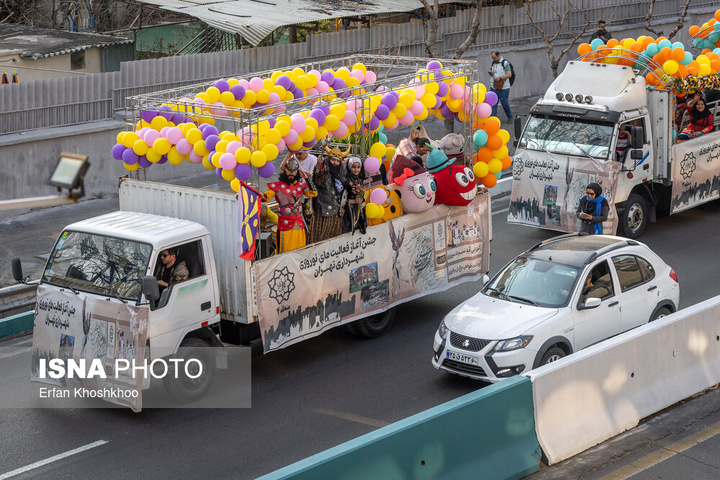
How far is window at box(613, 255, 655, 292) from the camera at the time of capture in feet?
37.8

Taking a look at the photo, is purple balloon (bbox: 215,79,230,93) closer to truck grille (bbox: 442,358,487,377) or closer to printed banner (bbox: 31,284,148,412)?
printed banner (bbox: 31,284,148,412)

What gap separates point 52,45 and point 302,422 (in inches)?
595

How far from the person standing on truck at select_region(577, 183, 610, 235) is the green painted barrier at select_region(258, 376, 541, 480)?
6.34m

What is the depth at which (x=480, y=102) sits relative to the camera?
1421cm

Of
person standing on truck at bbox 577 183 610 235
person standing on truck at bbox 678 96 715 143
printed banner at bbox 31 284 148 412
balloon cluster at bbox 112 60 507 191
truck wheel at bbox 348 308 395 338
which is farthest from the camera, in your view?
person standing on truck at bbox 678 96 715 143

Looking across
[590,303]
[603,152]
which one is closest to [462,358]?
[590,303]

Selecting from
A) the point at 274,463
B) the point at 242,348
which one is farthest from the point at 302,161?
the point at 274,463

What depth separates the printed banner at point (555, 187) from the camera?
→ 16.2 m

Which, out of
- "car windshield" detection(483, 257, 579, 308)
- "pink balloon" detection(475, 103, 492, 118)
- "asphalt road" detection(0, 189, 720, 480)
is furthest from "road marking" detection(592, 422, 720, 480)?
"pink balloon" detection(475, 103, 492, 118)

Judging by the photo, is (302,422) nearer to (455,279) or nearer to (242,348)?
(242,348)

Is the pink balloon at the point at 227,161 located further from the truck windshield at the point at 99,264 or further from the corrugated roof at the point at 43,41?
the corrugated roof at the point at 43,41

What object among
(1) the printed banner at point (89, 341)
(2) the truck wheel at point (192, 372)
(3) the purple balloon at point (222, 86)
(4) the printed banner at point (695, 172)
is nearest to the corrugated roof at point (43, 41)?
(3) the purple balloon at point (222, 86)

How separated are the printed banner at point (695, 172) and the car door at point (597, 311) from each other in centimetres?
654

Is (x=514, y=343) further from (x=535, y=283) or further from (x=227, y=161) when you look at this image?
(x=227, y=161)
